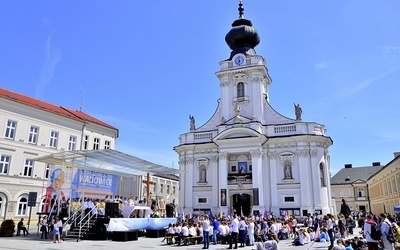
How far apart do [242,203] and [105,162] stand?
Answer: 17512 mm

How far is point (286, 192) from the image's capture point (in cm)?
3278

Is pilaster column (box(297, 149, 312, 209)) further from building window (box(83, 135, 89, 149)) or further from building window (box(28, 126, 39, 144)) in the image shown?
building window (box(28, 126, 39, 144))

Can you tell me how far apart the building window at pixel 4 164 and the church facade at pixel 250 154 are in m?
15.1

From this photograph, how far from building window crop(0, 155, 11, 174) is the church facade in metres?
15.1

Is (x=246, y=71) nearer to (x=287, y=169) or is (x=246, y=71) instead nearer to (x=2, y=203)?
(x=287, y=169)

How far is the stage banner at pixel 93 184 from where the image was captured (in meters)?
21.2

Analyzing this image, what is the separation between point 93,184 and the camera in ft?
75.6

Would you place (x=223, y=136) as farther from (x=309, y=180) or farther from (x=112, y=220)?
(x=112, y=220)

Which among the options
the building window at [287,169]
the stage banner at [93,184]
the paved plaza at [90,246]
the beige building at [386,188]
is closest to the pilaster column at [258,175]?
the building window at [287,169]

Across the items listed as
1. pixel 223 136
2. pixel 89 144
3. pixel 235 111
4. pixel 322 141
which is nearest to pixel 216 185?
pixel 223 136

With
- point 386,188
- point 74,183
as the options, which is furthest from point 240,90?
point 386,188

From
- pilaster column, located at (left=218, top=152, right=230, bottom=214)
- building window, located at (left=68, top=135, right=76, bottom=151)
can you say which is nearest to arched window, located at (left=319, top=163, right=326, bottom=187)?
pilaster column, located at (left=218, top=152, right=230, bottom=214)

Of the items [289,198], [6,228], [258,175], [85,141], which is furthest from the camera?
[85,141]

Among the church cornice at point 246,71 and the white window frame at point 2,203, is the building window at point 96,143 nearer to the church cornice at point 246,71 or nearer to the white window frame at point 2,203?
the white window frame at point 2,203
